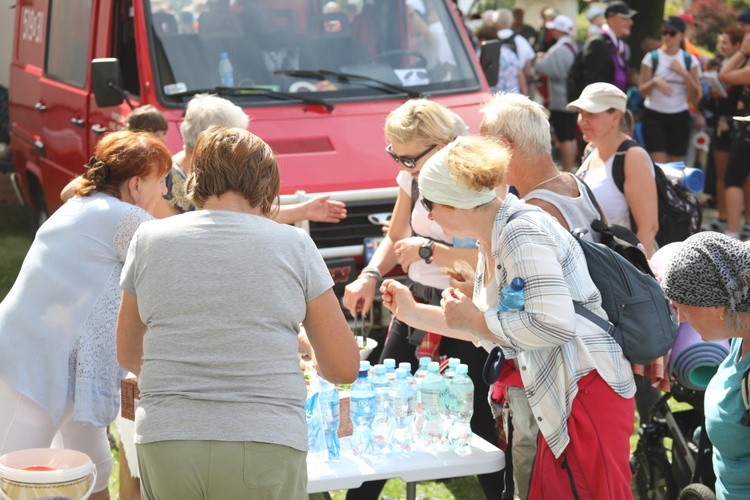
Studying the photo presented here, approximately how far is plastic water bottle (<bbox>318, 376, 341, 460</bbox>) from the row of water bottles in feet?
0.22

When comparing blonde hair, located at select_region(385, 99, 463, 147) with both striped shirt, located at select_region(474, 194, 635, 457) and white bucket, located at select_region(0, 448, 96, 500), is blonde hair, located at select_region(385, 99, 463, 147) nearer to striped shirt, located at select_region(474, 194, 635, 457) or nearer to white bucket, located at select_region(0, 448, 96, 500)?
striped shirt, located at select_region(474, 194, 635, 457)

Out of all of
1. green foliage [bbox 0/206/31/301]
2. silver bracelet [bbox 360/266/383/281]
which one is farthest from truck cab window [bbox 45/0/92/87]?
silver bracelet [bbox 360/266/383/281]

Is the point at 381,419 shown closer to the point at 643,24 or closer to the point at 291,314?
the point at 291,314

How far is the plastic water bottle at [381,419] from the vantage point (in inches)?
126

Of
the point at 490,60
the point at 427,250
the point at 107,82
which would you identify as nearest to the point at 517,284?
the point at 427,250

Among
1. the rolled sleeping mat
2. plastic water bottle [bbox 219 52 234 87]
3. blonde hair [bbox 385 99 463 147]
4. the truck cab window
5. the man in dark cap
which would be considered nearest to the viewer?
the rolled sleeping mat

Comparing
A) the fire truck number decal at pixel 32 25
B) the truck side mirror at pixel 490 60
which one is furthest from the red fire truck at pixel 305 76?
the fire truck number decal at pixel 32 25

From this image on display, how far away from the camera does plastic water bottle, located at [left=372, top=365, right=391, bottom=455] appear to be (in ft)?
10.5

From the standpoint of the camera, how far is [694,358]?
3.52 meters

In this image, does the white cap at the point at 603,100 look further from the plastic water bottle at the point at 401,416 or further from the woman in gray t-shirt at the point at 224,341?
the woman in gray t-shirt at the point at 224,341

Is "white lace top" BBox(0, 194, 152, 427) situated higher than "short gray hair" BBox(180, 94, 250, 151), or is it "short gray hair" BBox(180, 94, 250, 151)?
"short gray hair" BBox(180, 94, 250, 151)

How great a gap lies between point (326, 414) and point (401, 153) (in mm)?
1166

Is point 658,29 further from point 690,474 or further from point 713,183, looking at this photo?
point 690,474

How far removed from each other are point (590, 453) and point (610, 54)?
344 inches
